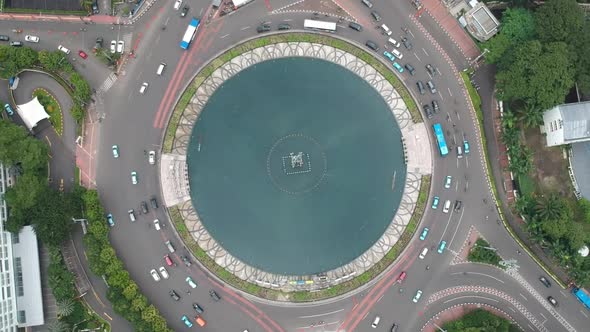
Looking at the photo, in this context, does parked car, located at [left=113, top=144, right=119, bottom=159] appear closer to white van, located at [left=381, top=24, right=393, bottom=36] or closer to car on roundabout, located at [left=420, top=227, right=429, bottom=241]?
white van, located at [left=381, top=24, right=393, bottom=36]

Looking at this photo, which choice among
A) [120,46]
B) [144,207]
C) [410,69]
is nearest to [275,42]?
[410,69]

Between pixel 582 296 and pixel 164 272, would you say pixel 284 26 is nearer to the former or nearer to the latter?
pixel 164 272

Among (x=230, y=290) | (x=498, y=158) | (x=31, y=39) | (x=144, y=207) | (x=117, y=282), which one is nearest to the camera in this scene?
(x=117, y=282)

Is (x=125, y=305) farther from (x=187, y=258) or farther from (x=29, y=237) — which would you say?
(x=29, y=237)

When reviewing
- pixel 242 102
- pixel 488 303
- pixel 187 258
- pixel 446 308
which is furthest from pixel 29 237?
pixel 488 303

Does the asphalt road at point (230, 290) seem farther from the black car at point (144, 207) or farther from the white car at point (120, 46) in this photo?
the white car at point (120, 46)

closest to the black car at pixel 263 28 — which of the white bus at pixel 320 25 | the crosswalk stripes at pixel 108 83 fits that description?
the white bus at pixel 320 25
